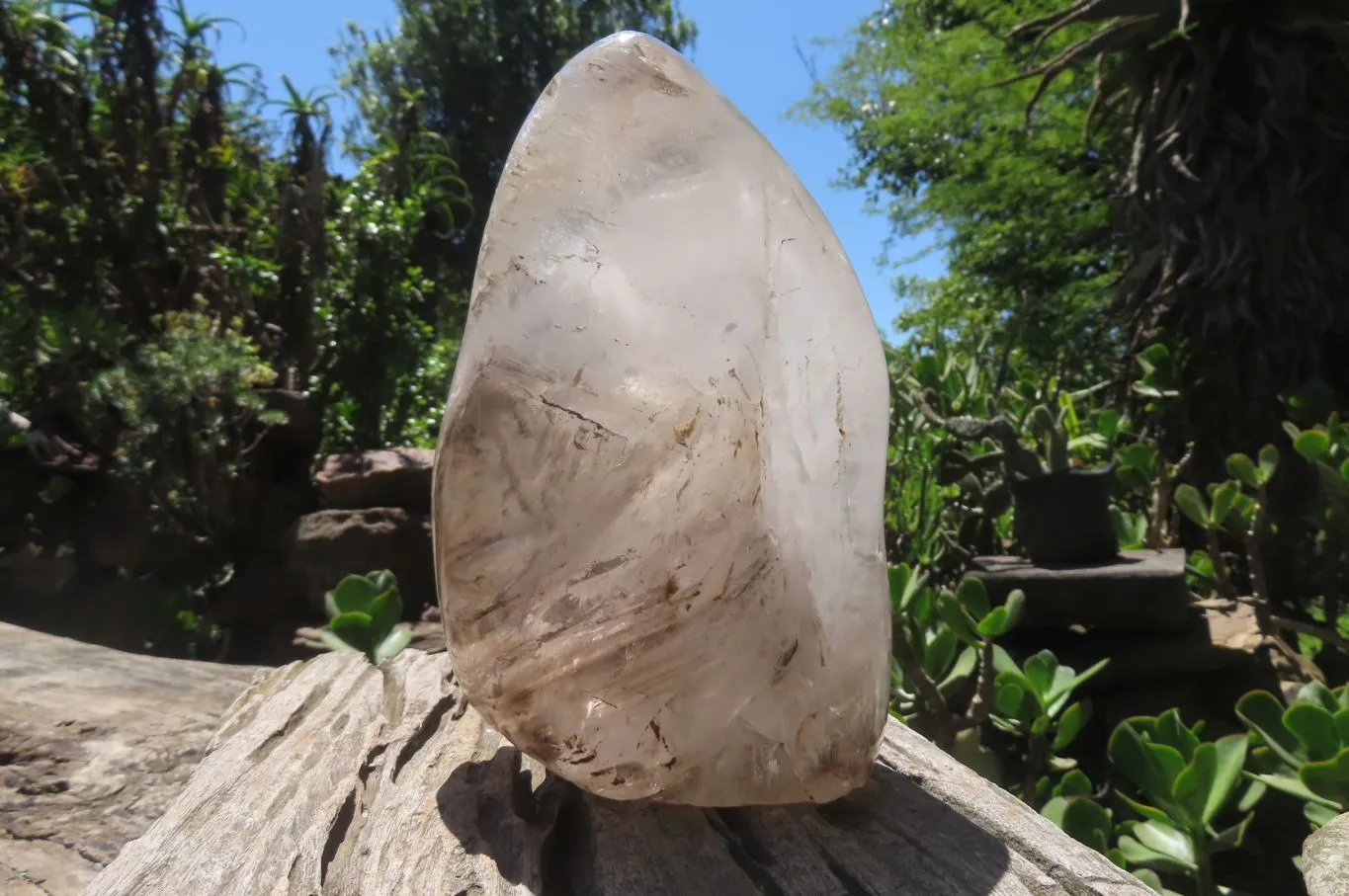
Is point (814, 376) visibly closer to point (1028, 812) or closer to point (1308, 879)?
point (1028, 812)

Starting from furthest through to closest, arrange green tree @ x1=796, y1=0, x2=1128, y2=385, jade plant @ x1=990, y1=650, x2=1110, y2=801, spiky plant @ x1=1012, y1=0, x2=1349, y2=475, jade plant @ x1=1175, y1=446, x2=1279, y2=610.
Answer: green tree @ x1=796, y1=0, x2=1128, y2=385 → spiky plant @ x1=1012, y1=0, x2=1349, y2=475 → jade plant @ x1=1175, y1=446, x2=1279, y2=610 → jade plant @ x1=990, y1=650, x2=1110, y2=801

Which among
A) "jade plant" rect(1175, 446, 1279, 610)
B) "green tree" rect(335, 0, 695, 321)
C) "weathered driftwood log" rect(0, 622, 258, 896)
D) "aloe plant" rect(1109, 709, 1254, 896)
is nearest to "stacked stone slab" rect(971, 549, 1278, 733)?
"jade plant" rect(1175, 446, 1279, 610)

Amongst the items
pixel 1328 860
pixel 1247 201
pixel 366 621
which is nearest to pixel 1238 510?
pixel 1247 201

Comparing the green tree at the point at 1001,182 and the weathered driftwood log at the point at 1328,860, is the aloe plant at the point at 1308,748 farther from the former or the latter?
the green tree at the point at 1001,182

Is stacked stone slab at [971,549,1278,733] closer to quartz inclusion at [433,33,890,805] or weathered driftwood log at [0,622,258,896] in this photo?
quartz inclusion at [433,33,890,805]

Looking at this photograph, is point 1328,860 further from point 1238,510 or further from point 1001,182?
point 1001,182

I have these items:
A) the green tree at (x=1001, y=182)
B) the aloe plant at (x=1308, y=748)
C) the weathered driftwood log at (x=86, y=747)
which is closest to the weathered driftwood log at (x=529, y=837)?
the weathered driftwood log at (x=86, y=747)
